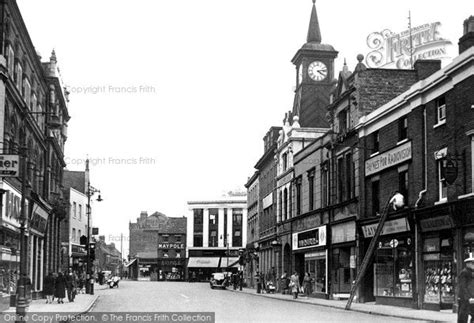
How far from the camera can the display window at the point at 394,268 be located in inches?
1213

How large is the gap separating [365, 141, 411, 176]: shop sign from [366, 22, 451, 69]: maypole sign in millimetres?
8050

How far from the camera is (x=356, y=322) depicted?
21.4m

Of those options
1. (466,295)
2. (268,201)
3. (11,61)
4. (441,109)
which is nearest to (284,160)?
(268,201)

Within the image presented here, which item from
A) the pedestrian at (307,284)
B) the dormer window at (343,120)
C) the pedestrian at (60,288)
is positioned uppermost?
the dormer window at (343,120)

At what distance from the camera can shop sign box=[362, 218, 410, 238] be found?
1218 inches

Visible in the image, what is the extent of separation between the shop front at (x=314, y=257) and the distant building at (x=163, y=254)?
66471 mm

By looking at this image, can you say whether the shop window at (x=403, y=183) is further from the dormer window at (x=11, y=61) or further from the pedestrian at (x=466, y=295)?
the dormer window at (x=11, y=61)

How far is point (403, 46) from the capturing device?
4197cm

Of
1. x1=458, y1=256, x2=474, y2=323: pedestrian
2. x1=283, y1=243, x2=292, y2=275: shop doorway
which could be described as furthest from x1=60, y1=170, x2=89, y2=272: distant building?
x1=458, y1=256, x2=474, y2=323: pedestrian

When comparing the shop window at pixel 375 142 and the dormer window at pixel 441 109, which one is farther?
the shop window at pixel 375 142

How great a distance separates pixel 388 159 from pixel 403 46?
11524mm

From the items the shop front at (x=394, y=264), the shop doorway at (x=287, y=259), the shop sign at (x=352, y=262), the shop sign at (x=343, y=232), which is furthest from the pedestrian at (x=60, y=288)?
the shop doorway at (x=287, y=259)

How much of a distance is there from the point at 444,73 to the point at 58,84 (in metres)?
24.2

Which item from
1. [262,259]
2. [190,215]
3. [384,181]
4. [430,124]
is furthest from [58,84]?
[190,215]
